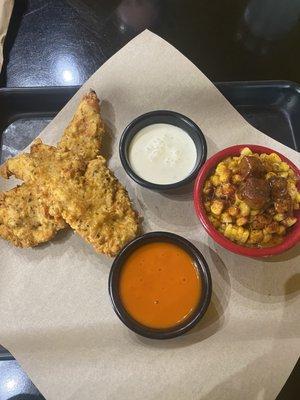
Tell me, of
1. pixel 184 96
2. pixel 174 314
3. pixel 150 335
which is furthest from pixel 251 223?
pixel 184 96

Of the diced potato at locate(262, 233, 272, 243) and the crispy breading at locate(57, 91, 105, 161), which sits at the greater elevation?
the diced potato at locate(262, 233, 272, 243)

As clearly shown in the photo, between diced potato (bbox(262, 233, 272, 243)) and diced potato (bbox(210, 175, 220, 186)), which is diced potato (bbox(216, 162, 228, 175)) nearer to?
diced potato (bbox(210, 175, 220, 186))

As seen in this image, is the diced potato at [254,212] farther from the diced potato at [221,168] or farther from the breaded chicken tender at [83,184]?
the breaded chicken tender at [83,184]

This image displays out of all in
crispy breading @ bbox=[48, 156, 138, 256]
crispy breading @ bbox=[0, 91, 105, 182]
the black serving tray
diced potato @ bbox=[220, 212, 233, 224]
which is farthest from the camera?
the black serving tray

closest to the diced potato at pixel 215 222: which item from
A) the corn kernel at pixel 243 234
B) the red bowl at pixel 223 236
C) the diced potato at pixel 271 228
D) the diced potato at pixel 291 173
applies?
the red bowl at pixel 223 236

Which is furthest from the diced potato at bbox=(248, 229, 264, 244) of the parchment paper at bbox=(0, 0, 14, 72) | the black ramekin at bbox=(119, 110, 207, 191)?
the parchment paper at bbox=(0, 0, 14, 72)

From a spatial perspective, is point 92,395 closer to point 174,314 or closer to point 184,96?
point 174,314

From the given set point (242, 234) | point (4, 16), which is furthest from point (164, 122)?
point (4, 16)
